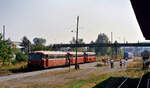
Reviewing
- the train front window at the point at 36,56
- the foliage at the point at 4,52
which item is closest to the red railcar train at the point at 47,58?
the train front window at the point at 36,56

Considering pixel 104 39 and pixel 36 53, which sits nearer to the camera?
pixel 36 53

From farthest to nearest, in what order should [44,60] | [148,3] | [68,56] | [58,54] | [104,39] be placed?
[104,39] < [68,56] < [58,54] < [44,60] < [148,3]

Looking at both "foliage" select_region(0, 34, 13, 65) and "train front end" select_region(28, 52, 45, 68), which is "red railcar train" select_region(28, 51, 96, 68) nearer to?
"train front end" select_region(28, 52, 45, 68)

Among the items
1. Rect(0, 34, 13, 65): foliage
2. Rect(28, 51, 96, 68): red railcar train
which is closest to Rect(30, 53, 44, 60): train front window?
Rect(28, 51, 96, 68): red railcar train

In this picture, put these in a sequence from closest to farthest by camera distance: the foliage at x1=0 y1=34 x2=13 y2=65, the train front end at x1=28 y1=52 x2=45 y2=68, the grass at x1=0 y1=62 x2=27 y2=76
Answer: the grass at x1=0 y1=62 x2=27 y2=76 → the train front end at x1=28 y1=52 x2=45 y2=68 → the foliage at x1=0 y1=34 x2=13 y2=65

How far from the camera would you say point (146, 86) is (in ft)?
64.3

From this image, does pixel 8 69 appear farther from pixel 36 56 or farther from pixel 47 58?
pixel 47 58

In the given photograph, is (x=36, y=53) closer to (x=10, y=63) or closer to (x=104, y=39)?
(x=10, y=63)

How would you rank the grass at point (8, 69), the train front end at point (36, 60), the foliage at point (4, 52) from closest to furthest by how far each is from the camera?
1. the grass at point (8, 69)
2. the train front end at point (36, 60)
3. the foliage at point (4, 52)

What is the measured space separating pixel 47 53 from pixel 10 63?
1430 centimetres

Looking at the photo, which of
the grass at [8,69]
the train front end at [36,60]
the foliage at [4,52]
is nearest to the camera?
the grass at [8,69]

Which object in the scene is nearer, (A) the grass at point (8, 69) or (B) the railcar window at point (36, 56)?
(A) the grass at point (8, 69)

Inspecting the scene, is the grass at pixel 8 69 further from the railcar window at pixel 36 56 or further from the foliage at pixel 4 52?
the foliage at pixel 4 52

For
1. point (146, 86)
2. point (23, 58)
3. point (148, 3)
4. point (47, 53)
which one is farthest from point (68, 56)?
point (148, 3)
